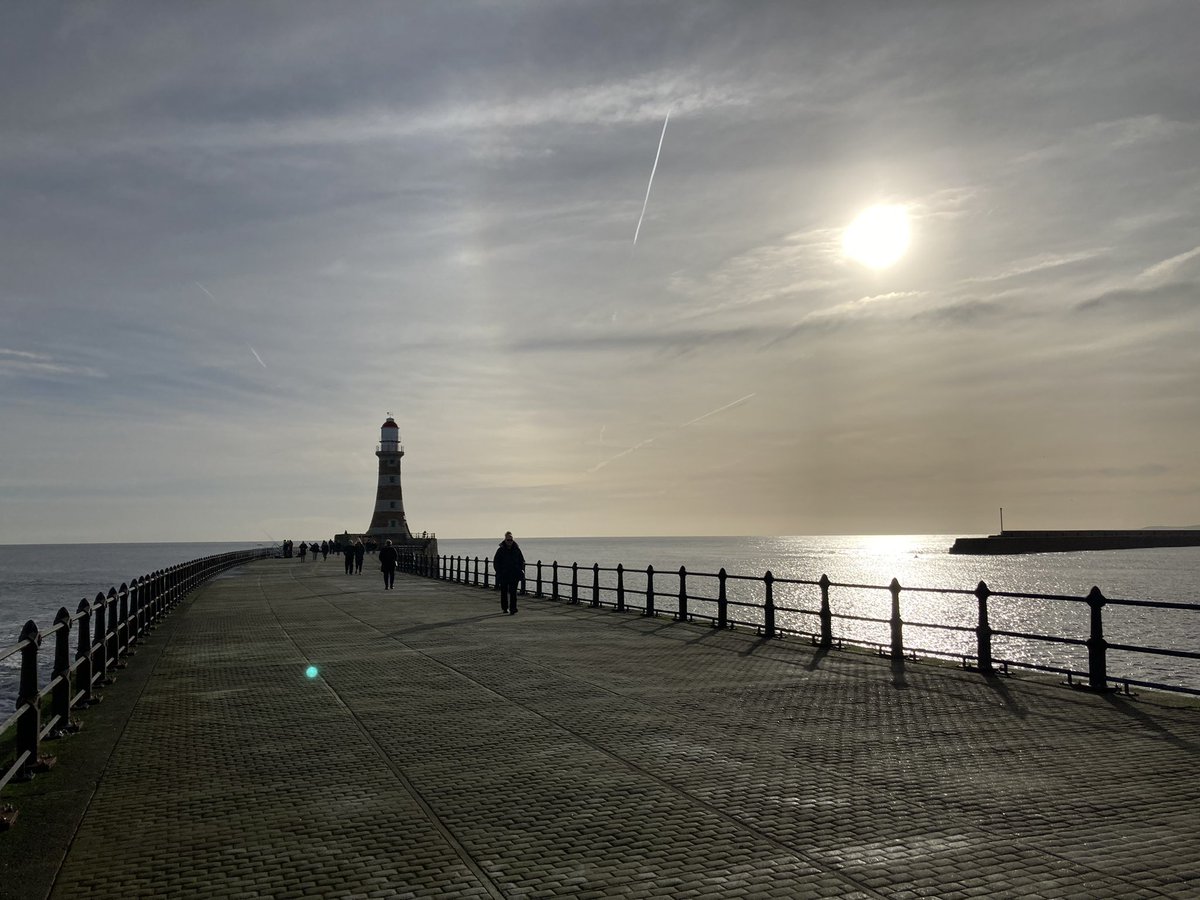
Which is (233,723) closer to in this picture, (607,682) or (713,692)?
(607,682)

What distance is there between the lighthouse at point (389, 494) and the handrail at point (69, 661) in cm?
8100

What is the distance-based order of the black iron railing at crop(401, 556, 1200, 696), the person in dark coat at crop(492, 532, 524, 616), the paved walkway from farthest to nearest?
the person in dark coat at crop(492, 532, 524, 616) → the black iron railing at crop(401, 556, 1200, 696) → the paved walkway

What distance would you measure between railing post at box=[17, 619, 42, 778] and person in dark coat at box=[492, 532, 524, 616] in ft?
54.8

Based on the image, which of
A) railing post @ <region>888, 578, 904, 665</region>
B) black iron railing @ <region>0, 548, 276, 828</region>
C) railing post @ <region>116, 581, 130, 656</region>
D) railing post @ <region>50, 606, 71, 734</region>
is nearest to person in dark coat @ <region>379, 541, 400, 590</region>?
black iron railing @ <region>0, 548, 276, 828</region>

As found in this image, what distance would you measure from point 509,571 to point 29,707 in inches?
680

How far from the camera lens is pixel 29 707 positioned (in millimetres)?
8125

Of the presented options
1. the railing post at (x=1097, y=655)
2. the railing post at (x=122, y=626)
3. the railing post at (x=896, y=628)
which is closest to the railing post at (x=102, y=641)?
the railing post at (x=122, y=626)

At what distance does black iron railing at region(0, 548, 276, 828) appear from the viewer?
8.06 metres

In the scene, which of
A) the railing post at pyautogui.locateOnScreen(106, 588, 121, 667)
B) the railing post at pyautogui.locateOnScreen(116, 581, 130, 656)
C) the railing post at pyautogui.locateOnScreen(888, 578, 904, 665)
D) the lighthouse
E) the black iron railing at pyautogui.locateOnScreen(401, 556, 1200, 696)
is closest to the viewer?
the black iron railing at pyautogui.locateOnScreen(401, 556, 1200, 696)

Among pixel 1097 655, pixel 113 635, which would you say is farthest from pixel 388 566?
pixel 1097 655

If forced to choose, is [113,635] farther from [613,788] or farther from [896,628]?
[896,628]

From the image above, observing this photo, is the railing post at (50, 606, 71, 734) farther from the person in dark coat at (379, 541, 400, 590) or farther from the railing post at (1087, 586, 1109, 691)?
the person in dark coat at (379, 541, 400, 590)

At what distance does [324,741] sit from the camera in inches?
370

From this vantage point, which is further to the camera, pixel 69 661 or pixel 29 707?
pixel 69 661
